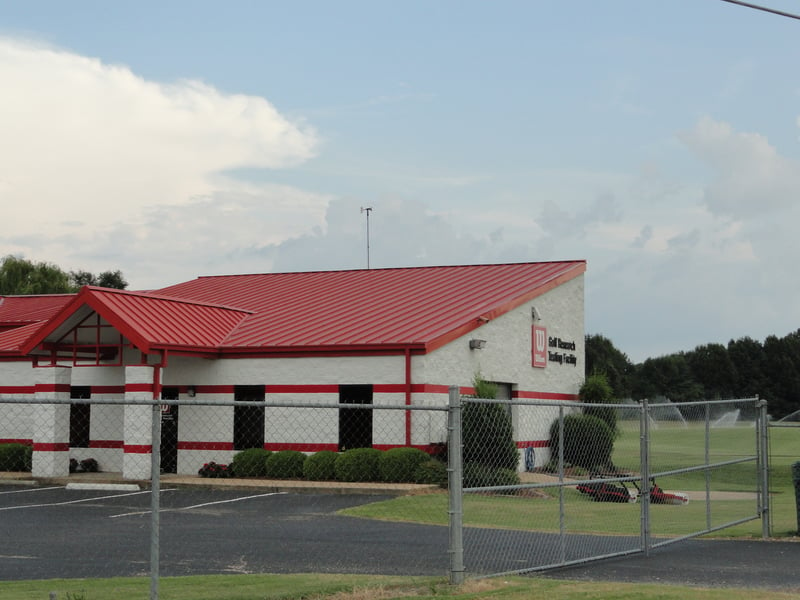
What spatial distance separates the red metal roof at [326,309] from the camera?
27.2 metres

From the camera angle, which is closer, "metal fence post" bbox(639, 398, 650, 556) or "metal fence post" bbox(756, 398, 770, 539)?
"metal fence post" bbox(639, 398, 650, 556)

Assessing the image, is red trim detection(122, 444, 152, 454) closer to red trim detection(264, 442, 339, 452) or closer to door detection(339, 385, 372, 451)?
red trim detection(264, 442, 339, 452)

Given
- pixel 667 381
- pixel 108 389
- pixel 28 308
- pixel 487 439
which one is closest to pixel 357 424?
pixel 487 439

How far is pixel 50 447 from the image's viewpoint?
28359 millimetres

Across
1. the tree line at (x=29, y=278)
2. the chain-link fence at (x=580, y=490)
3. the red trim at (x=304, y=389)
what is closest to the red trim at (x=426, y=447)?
the chain-link fence at (x=580, y=490)

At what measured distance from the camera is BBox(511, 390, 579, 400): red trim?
31.5 meters

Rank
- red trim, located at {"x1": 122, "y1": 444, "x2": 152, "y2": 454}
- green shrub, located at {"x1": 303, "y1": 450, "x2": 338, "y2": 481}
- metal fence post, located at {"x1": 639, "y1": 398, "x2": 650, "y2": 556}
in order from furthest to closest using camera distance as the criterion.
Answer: red trim, located at {"x1": 122, "y1": 444, "x2": 152, "y2": 454}, green shrub, located at {"x1": 303, "y1": 450, "x2": 338, "y2": 481}, metal fence post, located at {"x1": 639, "y1": 398, "x2": 650, "y2": 556}

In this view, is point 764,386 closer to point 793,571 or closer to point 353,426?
point 353,426

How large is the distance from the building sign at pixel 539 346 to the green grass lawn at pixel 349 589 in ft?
67.3

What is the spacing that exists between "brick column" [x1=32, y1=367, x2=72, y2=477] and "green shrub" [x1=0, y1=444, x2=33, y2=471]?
30.4 inches

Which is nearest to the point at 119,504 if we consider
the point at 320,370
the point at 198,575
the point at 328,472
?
the point at 328,472

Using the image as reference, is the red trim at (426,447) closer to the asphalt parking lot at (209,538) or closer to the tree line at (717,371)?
the asphalt parking lot at (209,538)

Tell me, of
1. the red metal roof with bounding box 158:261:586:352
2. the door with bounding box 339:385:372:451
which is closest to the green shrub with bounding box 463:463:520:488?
the red metal roof with bounding box 158:261:586:352

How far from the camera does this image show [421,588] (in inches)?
A: 434
